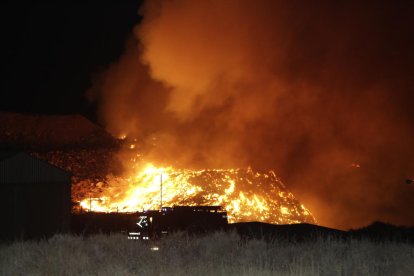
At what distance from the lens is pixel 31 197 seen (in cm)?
3162

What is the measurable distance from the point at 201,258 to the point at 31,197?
18.3m

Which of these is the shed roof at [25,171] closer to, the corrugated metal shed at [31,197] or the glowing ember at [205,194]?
the corrugated metal shed at [31,197]

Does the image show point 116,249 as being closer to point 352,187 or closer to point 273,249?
point 273,249

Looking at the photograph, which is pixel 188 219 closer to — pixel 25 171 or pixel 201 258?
pixel 25 171

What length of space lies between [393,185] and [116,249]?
37347mm

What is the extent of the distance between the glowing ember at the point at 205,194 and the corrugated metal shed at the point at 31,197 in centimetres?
776

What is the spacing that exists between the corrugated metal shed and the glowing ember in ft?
25.5

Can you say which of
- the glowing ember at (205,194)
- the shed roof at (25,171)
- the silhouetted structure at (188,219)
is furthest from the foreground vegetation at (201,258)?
the glowing ember at (205,194)

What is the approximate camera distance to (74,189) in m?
42.6

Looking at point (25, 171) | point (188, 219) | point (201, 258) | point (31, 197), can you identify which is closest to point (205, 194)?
point (188, 219)

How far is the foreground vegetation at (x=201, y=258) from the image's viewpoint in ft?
44.7

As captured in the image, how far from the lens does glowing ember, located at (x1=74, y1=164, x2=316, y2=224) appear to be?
136 feet

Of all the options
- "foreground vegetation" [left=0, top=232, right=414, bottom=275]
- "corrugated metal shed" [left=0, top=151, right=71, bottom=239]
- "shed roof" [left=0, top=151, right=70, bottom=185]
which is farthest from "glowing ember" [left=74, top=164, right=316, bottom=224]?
"foreground vegetation" [left=0, top=232, right=414, bottom=275]

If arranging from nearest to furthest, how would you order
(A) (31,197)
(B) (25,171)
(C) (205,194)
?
(A) (31,197), (B) (25,171), (C) (205,194)
